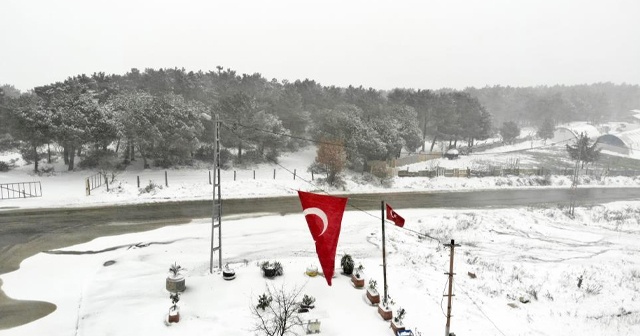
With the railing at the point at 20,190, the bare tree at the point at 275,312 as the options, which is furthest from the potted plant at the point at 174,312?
the railing at the point at 20,190

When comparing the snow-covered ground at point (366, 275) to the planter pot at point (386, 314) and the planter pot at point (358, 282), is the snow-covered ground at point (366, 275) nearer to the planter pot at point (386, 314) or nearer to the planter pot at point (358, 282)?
the planter pot at point (386, 314)

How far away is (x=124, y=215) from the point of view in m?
23.6

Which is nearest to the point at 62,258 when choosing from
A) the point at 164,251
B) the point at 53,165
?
the point at 164,251

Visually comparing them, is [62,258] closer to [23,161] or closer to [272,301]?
[272,301]

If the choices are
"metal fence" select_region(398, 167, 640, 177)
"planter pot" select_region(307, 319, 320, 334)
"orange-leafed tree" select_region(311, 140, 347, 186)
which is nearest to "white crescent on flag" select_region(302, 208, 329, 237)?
"planter pot" select_region(307, 319, 320, 334)

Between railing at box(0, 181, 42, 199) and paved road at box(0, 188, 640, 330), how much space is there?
4495mm

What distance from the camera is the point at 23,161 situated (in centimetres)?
3878

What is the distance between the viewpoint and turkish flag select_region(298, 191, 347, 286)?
365 inches

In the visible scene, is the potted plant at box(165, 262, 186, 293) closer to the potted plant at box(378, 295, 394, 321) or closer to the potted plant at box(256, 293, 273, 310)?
the potted plant at box(256, 293, 273, 310)

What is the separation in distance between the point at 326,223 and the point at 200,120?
33441 millimetres

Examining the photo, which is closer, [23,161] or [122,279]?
[122,279]

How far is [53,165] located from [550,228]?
42.2 m

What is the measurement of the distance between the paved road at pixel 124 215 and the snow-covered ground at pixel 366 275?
100 cm

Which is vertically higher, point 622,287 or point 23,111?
point 23,111
